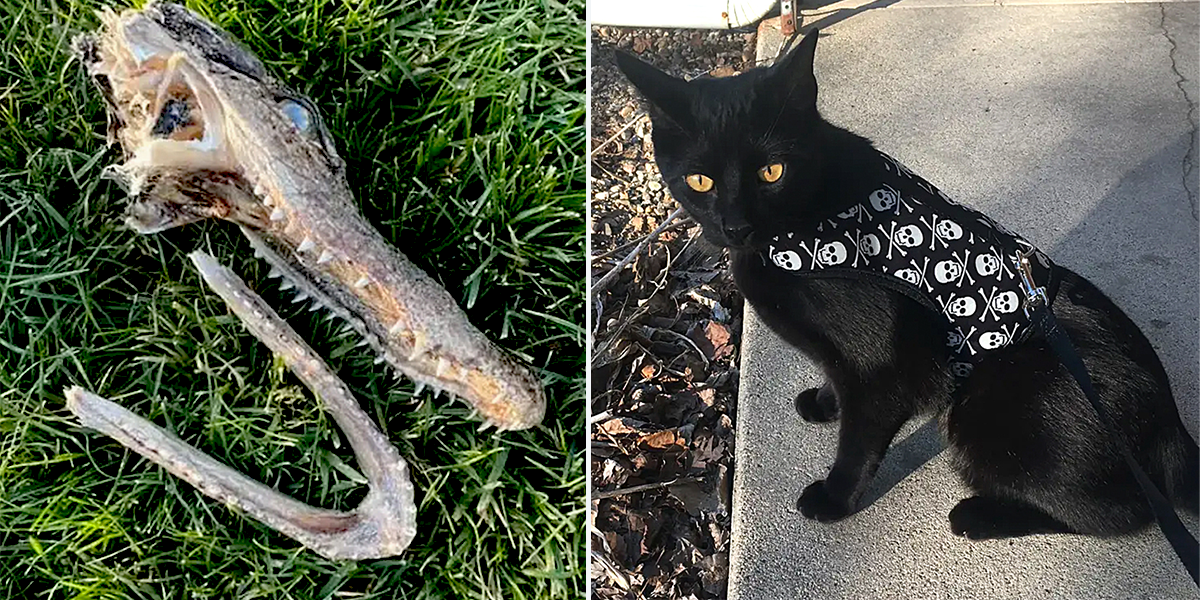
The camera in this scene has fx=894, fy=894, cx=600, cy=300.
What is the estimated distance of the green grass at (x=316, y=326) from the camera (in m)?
1.14

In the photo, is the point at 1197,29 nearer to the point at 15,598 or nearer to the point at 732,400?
the point at 732,400

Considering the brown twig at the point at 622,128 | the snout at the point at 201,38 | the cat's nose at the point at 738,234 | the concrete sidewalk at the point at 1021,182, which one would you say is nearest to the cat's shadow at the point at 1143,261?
the concrete sidewalk at the point at 1021,182

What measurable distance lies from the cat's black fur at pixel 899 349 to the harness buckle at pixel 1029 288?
0.02 m

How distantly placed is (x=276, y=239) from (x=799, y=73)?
0.62 m

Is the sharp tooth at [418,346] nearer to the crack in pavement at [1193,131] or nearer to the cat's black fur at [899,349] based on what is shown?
the cat's black fur at [899,349]

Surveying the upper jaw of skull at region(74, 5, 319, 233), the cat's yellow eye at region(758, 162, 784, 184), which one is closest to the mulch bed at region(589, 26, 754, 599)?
the cat's yellow eye at region(758, 162, 784, 184)

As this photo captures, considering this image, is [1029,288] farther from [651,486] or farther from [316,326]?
[316,326]

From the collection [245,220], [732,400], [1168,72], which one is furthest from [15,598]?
[1168,72]

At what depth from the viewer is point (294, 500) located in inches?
43.4

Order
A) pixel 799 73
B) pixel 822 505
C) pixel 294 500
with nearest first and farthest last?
pixel 799 73, pixel 822 505, pixel 294 500

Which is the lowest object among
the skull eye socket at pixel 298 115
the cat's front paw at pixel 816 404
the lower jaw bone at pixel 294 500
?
the lower jaw bone at pixel 294 500

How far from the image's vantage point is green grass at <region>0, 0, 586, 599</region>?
3.74ft

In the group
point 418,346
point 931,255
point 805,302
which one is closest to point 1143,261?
point 931,255

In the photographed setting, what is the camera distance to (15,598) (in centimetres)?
116
